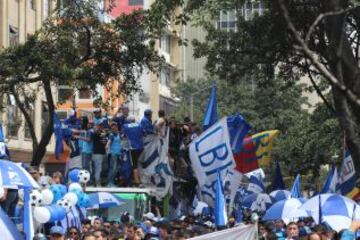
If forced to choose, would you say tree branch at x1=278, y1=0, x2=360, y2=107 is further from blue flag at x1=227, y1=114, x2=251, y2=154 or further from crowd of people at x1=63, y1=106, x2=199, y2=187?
blue flag at x1=227, y1=114, x2=251, y2=154

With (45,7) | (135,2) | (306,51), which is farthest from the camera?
(135,2)

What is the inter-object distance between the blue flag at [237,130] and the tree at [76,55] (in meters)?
3.04

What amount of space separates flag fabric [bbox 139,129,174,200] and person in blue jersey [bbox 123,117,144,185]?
0.11m

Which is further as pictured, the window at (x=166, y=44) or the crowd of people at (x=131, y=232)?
the window at (x=166, y=44)

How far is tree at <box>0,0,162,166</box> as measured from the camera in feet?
65.5

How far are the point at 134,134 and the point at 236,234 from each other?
837 cm

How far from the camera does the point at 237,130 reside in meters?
18.5

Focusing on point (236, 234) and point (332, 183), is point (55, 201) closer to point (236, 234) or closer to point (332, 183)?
point (236, 234)

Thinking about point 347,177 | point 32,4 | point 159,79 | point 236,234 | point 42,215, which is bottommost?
point 236,234

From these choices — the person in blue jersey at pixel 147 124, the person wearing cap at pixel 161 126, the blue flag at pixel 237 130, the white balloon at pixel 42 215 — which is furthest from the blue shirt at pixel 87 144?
the white balloon at pixel 42 215

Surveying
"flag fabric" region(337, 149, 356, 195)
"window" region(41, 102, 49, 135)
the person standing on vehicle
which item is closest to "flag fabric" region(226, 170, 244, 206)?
"flag fabric" region(337, 149, 356, 195)

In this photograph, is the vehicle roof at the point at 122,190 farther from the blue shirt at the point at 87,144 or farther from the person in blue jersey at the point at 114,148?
the blue shirt at the point at 87,144

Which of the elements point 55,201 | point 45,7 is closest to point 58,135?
point 55,201

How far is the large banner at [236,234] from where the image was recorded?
30.8 ft
